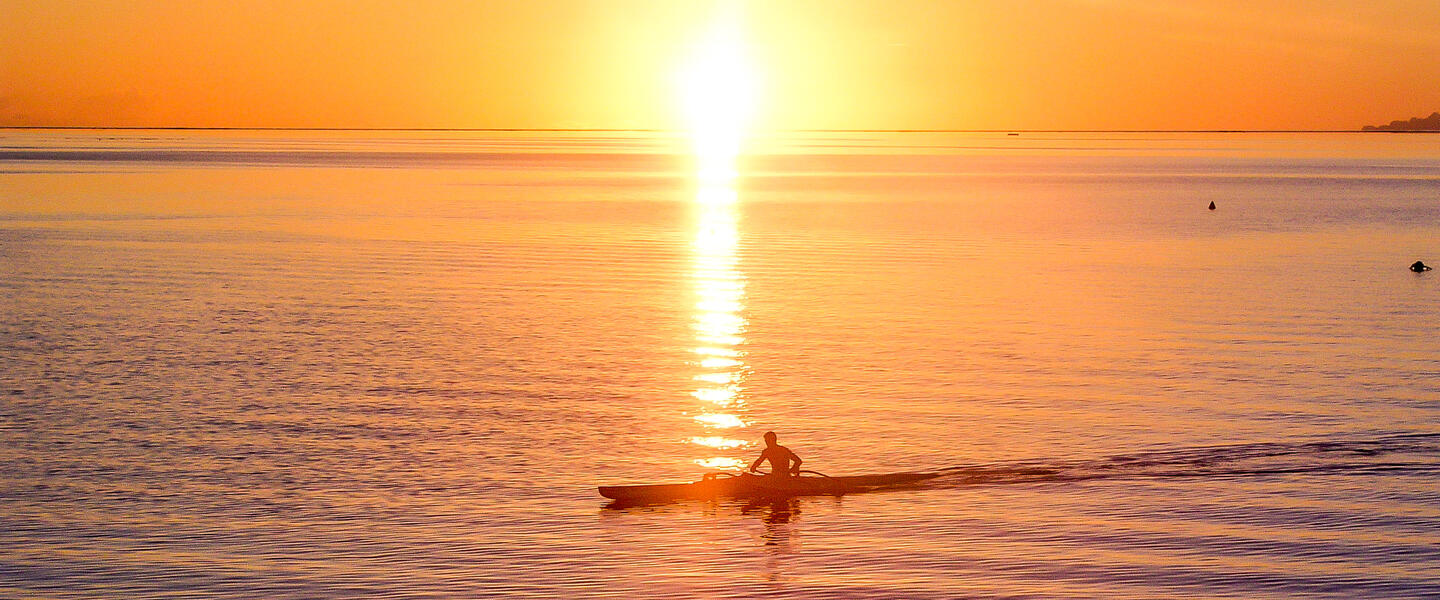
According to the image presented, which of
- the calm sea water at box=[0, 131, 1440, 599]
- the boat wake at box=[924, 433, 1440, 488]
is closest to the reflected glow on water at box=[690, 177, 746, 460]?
the calm sea water at box=[0, 131, 1440, 599]

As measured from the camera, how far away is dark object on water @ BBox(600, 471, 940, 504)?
27.5 meters

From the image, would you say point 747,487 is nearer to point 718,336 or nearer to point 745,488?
point 745,488

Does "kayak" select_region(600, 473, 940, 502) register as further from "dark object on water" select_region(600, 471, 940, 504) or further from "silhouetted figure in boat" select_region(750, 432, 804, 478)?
"silhouetted figure in boat" select_region(750, 432, 804, 478)

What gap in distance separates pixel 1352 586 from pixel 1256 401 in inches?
553

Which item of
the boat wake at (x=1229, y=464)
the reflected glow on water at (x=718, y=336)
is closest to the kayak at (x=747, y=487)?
the boat wake at (x=1229, y=464)

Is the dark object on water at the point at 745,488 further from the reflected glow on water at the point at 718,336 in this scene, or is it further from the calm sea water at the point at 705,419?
the reflected glow on water at the point at 718,336

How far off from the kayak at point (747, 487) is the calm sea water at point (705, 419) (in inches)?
15.9

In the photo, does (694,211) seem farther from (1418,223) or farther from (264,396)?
(264,396)

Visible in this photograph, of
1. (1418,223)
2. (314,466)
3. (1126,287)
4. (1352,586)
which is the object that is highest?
(1418,223)

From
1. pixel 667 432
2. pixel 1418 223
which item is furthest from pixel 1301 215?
pixel 667 432

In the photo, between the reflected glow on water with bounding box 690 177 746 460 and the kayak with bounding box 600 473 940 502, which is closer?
the kayak with bounding box 600 473 940 502

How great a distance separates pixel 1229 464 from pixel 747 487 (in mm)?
10367

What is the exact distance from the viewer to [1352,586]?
76.1 ft

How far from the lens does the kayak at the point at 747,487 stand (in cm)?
2750
